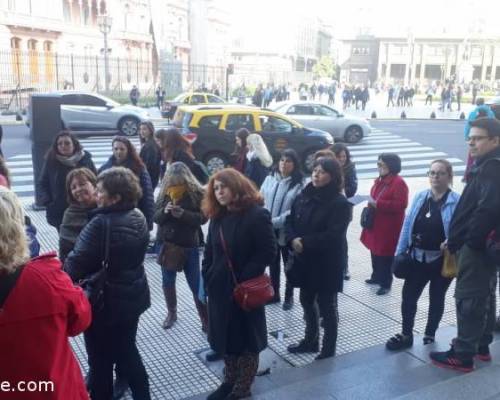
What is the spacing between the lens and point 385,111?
34.5 m

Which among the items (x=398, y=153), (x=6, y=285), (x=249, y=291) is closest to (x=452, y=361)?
(x=249, y=291)

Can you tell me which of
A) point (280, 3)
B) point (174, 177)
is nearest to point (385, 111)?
point (174, 177)

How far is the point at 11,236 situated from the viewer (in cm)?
203

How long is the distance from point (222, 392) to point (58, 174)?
9.77ft

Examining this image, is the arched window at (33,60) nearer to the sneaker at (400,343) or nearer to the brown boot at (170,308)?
the brown boot at (170,308)

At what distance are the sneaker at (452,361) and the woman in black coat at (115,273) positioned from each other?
2.16m

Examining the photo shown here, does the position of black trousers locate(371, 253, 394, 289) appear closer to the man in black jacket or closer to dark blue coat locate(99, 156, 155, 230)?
the man in black jacket

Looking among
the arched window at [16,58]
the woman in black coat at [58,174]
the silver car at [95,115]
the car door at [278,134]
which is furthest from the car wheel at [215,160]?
the arched window at [16,58]

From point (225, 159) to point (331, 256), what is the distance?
913 centimetres

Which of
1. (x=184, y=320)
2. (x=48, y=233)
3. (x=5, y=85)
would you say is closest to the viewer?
(x=184, y=320)

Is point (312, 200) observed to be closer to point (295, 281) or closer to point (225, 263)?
point (295, 281)

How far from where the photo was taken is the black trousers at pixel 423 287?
4.23m

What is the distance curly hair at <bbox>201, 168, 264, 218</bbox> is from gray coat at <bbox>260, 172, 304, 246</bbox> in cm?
147

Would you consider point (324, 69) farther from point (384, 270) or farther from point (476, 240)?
point (476, 240)
